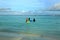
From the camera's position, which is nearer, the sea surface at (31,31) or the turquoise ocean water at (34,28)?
the sea surface at (31,31)

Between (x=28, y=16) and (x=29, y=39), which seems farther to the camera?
(x=28, y=16)

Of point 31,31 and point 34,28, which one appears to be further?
point 34,28

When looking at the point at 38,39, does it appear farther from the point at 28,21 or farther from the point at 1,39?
the point at 28,21

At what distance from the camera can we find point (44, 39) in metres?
5.74

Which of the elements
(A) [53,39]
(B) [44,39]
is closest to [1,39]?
(B) [44,39]

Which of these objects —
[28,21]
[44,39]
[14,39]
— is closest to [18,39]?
[14,39]

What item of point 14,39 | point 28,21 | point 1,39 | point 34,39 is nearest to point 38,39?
point 34,39

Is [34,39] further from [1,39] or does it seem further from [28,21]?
[28,21]

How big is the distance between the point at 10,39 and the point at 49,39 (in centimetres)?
146

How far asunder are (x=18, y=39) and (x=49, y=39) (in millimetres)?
1170

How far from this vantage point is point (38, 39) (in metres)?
5.67

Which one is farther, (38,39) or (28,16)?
(28,16)

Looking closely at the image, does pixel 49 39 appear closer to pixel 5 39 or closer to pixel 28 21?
pixel 5 39

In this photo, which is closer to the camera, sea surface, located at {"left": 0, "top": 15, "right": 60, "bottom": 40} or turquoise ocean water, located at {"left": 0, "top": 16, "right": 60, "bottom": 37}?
sea surface, located at {"left": 0, "top": 15, "right": 60, "bottom": 40}
